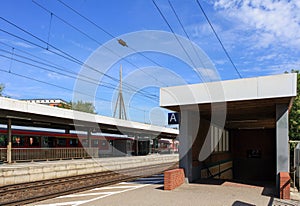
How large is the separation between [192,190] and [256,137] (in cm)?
1245

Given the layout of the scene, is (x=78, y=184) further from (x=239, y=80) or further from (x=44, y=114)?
(x=239, y=80)

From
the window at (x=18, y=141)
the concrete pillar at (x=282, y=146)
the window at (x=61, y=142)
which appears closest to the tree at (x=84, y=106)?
the window at (x=61, y=142)

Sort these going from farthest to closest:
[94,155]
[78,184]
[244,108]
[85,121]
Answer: [94,155] < [85,121] < [78,184] < [244,108]

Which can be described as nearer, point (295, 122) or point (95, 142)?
point (295, 122)

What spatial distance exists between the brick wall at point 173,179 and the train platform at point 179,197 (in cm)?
21

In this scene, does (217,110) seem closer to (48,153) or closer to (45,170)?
(45,170)

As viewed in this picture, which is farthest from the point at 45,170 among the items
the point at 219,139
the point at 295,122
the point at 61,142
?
the point at 295,122

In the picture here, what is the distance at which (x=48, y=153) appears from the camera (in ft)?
79.6

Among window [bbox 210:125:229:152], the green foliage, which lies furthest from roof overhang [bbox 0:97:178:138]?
the green foliage

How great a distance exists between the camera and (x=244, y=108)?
11.8m

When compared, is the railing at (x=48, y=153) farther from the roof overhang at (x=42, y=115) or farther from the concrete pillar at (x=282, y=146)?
the concrete pillar at (x=282, y=146)

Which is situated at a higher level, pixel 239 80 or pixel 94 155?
pixel 239 80

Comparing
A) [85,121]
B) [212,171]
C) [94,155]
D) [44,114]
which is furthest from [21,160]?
[212,171]

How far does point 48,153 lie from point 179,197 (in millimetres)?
17607
